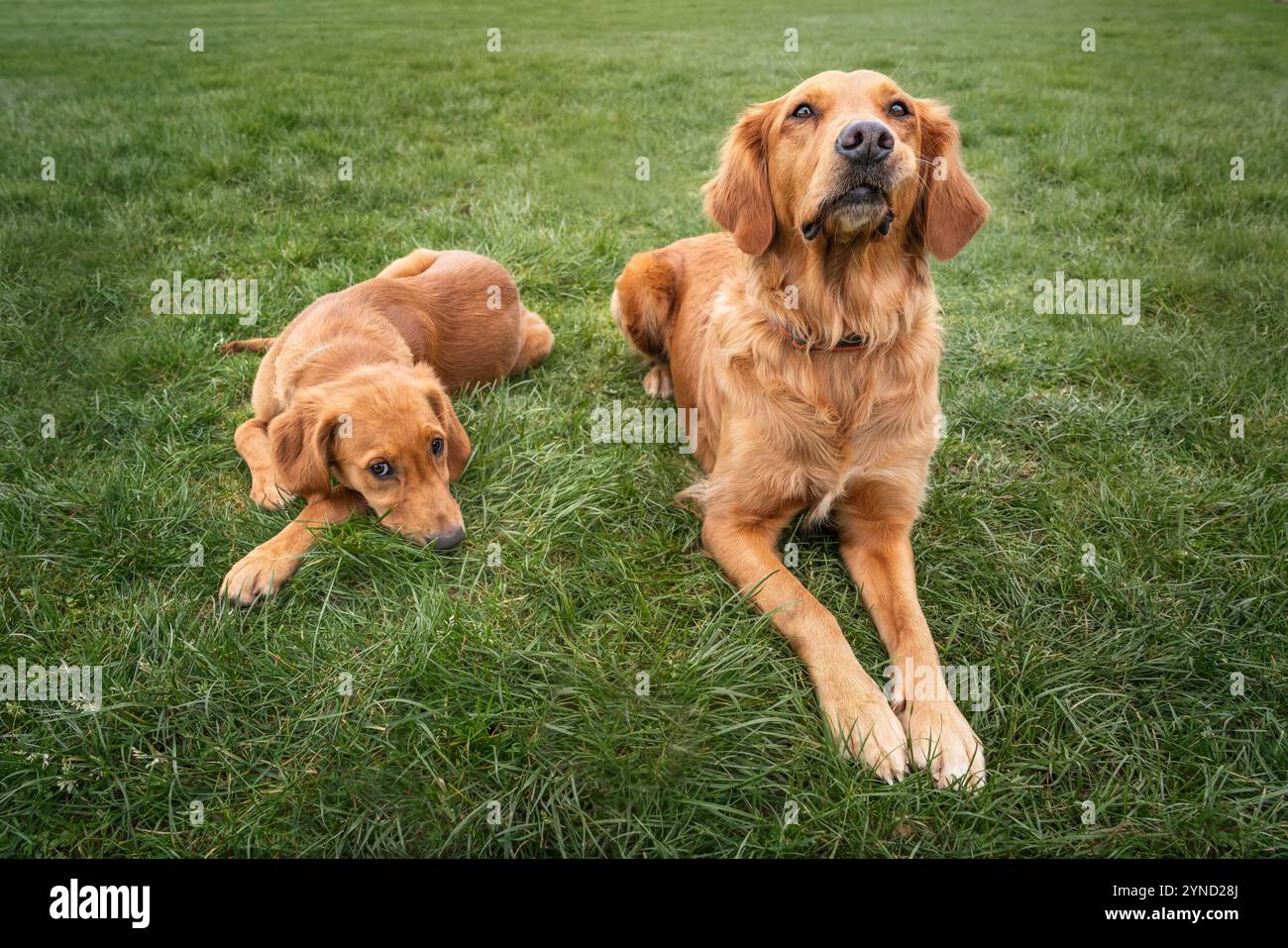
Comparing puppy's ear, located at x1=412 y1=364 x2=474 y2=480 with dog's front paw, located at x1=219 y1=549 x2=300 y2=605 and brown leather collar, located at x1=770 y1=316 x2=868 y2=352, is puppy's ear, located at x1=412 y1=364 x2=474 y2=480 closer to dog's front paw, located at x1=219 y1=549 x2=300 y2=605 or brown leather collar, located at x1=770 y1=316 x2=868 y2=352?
dog's front paw, located at x1=219 y1=549 x2=300 y2=605

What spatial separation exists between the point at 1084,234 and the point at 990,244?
74cm

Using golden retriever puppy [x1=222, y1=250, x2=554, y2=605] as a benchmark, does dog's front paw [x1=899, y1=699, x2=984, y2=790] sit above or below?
below

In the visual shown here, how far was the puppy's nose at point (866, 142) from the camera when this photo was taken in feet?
7.96

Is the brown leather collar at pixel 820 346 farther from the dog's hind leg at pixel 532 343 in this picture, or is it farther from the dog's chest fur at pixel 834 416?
the dog's hind leg at pixel 532 343

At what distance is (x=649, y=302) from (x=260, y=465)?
6.30 ft

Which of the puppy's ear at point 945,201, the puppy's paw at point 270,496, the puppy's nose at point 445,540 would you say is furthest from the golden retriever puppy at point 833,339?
the puppy's paw at point 270,496

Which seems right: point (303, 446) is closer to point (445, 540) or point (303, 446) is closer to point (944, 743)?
point (445, 540)

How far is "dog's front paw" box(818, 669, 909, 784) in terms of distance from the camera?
2.15m

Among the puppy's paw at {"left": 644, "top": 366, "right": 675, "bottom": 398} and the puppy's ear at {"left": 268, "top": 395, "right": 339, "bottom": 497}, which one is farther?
the puppy's paw at {"left": 644, "top": 366, "right": 675, "bottom": 398}

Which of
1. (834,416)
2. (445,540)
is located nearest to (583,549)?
(445,540)

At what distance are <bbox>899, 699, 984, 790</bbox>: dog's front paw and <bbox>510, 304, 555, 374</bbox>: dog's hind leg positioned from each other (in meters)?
2.64

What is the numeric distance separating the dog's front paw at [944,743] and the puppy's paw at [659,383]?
2190mm

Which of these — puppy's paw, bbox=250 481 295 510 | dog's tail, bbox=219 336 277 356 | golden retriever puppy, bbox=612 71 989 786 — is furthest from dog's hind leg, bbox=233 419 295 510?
golden retriever puppy, bbox=612 71 989 786

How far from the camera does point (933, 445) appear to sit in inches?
115
